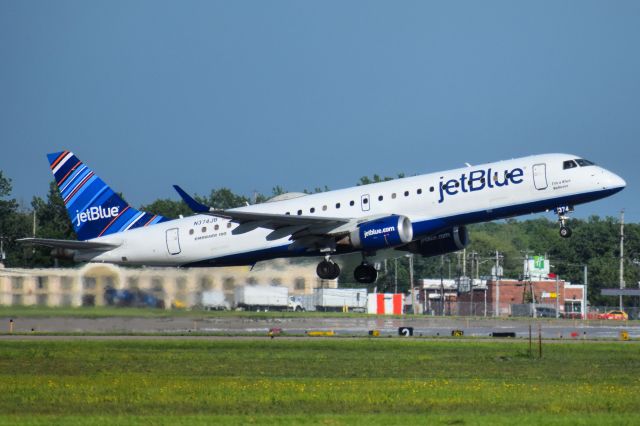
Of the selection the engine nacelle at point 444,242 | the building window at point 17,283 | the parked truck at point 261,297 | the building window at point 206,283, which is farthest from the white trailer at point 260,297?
the building window at point 17,283

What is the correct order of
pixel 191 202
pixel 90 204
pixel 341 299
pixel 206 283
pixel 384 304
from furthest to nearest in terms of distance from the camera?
pixel 384 304, pixel 341 299, pixel 90 204, pixel 206 283, pixel 191 202

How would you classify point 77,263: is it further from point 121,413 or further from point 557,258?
point 557,258

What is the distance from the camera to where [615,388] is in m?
32.2

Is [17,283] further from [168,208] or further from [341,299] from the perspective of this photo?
[168,208]

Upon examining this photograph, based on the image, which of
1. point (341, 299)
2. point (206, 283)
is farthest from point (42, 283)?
point (341, 299)

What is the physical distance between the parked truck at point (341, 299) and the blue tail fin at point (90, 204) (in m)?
20.3

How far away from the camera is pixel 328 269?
52.0m

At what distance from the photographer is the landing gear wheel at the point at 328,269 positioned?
171ft

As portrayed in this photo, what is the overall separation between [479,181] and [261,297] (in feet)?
50.6

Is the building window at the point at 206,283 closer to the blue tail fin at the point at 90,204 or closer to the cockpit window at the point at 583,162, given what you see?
the blue tail fin at the point at 90,204

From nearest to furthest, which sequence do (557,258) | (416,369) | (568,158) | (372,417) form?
1. (372,417)
2. (416,369)
3. (568,158)
4. (557,258)

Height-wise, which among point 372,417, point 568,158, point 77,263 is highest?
point 568,158

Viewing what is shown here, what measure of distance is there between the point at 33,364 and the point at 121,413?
42.9 feet

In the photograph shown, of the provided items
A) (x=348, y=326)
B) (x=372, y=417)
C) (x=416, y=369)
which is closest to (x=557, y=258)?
(x=348, y=326)
